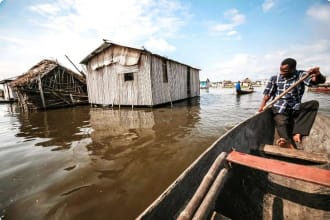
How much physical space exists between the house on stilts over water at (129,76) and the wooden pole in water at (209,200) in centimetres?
901

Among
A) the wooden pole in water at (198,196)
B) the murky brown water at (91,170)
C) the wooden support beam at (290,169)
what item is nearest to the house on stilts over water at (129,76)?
the murky brown water at (91,170)

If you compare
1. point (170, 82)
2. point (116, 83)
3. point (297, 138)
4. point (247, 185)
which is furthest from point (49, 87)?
point (297, 138)

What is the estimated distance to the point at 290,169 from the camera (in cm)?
171

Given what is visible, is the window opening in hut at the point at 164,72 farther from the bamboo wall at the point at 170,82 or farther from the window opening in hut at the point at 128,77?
the window opening in hut at the point at 128,77

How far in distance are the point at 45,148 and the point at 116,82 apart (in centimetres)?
760

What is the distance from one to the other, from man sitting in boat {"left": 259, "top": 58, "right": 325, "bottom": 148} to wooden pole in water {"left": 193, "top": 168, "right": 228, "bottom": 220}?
2.33 m

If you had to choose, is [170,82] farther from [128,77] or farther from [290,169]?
[290,169]

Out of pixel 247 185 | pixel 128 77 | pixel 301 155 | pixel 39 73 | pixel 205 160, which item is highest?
pixel 39 73

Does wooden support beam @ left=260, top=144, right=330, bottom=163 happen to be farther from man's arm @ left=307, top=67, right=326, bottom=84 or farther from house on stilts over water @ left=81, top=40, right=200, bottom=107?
house on stilts over water @ left=81, top=40, right=200, bottom=107

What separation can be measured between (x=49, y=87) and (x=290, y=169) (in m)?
16.0

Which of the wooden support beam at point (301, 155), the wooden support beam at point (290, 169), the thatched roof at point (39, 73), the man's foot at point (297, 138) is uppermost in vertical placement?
the thatched roof at point (39, 73)

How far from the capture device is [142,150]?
13.4ft

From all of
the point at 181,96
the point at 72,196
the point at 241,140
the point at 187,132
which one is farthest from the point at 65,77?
the point at 241,140

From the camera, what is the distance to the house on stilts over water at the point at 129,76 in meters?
10.3
